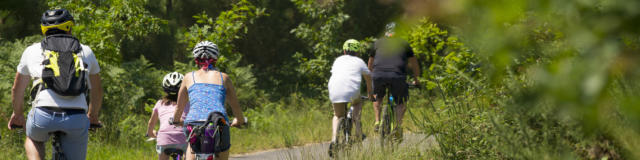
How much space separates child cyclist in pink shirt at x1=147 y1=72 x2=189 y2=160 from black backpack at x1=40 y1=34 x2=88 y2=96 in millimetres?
1551

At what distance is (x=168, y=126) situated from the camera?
19.5 ft

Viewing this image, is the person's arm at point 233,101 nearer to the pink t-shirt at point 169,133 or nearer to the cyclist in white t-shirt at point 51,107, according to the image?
the pink t-shirt at point 169,133

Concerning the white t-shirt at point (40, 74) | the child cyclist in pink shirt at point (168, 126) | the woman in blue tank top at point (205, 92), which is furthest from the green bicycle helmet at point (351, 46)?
the white t-shirt at point (40, 74)

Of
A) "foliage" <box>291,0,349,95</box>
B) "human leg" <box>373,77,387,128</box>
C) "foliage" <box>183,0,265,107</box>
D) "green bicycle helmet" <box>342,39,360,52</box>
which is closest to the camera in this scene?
"green bicycle helmet" <box>342,39,360,52</box>

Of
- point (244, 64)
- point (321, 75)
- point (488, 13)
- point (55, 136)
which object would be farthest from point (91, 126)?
point (244, 64)

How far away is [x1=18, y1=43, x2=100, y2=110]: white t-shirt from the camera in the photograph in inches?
168

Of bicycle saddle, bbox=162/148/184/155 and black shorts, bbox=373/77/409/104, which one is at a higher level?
black shorts, bbox=373/77/409/104

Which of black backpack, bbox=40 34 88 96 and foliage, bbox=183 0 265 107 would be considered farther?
foliage, bbox=183 0 265 107

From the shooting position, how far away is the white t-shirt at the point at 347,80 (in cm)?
795

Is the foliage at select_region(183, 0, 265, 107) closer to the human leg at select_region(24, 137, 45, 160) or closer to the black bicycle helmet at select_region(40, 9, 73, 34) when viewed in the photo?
the black bicycle helmet at select_region(40, 9, 73, 34)

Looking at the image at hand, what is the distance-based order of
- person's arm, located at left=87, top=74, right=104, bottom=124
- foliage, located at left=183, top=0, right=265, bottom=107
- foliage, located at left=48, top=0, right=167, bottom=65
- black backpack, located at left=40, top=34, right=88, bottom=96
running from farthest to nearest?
foliage, located at left=183, top=0, right=265, bottom=107 → foliage, located at left=48, top=0, right=167, bottom=65 → person's arm, located at left=87, top=74, right=104, bottom=124 → black backpack, located at left=40, top=34, right=88, bottom=96

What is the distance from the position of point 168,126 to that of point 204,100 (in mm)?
1010

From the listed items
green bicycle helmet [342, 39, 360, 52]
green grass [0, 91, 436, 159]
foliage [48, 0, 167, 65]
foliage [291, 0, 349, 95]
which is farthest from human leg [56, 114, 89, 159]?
foliage [291, 0, 349, 95]

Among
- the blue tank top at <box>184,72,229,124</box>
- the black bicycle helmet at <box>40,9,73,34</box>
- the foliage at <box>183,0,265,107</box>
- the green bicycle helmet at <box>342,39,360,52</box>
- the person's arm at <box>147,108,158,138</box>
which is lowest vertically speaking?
the person's arm at <box>147,108,158,138</box>
